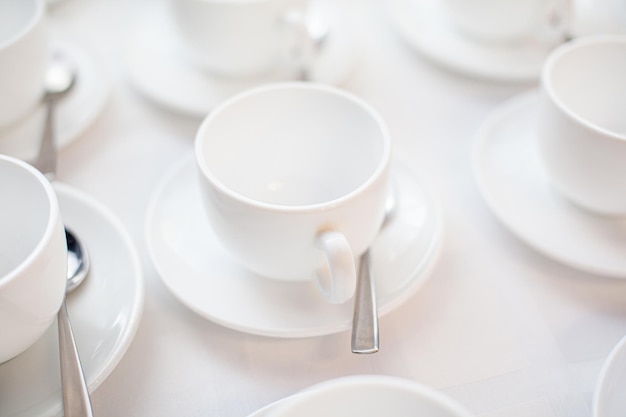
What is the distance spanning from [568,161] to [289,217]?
0.25m

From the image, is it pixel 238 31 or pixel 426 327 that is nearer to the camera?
pixel 426 327

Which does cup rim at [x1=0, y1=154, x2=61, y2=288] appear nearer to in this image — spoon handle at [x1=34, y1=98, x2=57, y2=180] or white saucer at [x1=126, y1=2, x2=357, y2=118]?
spoon handle at [x1=34, y1=98, x2=57, y2=180]

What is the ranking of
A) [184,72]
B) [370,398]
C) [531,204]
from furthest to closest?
1. [184,72]
2. [531,204]
3. [370,398]

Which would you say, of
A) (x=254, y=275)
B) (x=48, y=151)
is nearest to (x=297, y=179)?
(x=254, y=275)

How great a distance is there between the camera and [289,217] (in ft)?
1.36

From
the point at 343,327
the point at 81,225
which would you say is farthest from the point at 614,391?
the point at 81,225

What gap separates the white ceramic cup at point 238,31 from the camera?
61cm

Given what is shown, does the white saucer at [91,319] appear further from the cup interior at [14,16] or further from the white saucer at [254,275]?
the cup interior at [14,16]

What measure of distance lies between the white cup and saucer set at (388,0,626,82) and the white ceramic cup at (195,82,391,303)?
24 cm

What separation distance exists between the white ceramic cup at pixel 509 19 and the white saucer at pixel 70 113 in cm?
39

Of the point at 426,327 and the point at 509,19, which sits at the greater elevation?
the point at 509,19

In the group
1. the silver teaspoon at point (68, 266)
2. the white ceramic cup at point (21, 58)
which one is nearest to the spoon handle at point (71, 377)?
the silver teaspoon at point (68, 266)

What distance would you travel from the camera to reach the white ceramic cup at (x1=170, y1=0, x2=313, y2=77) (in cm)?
61

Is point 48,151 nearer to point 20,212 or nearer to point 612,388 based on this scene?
point 20,212
